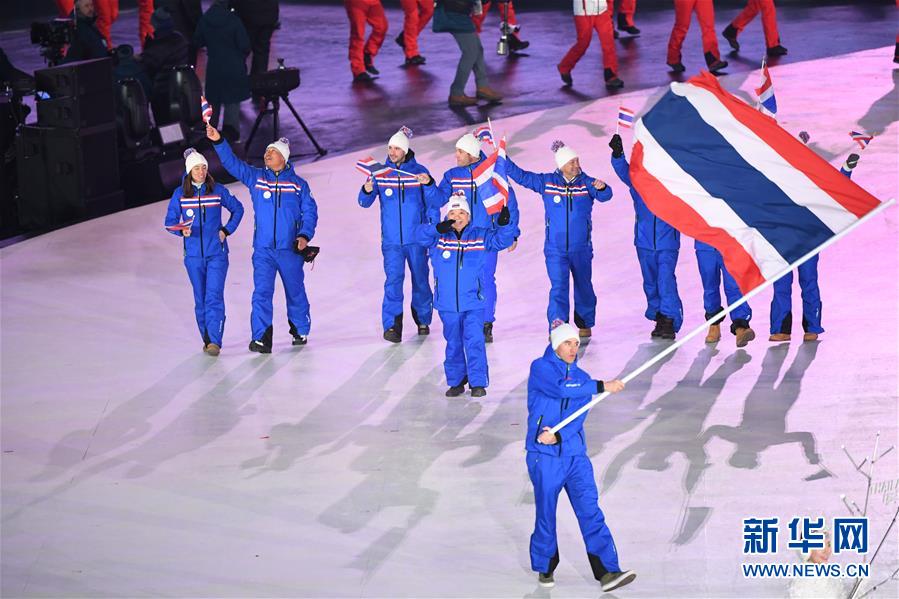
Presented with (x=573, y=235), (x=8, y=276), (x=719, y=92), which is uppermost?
(x=719, y=92)

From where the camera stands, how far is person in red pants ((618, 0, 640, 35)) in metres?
23.4

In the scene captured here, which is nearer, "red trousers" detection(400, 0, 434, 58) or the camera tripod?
the camera tripod

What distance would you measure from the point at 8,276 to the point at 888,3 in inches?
629

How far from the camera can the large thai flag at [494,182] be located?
36.0 ft

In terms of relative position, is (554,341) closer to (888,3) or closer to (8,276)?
(8,276)

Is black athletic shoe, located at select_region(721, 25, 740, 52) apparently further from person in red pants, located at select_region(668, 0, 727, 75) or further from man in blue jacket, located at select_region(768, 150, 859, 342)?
man in blue jacket, located at select_region(768, 150, 859, 342)

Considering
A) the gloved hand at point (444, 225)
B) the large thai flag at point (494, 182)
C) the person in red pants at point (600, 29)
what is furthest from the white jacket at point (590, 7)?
the gloved hand at point (444, 225)

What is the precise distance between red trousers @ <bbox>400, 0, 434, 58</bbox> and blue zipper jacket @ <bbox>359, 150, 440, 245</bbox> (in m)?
10.4

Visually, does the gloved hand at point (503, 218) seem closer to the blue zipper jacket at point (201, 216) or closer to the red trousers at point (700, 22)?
the blue zipper jacket at point (201, 216)

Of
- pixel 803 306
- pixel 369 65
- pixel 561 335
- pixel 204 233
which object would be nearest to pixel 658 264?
pixel 803 306

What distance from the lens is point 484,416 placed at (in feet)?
35.9

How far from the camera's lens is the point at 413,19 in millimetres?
22453

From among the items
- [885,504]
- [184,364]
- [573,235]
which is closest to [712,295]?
[573,235]

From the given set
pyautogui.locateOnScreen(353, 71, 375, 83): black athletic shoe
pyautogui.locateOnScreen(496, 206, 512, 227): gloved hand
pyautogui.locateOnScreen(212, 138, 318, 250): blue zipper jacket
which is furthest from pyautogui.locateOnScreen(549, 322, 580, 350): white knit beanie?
pyautogui.locateOnScreen(353, 71, 375, 83): black athletic shoe
